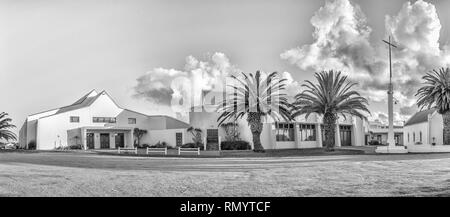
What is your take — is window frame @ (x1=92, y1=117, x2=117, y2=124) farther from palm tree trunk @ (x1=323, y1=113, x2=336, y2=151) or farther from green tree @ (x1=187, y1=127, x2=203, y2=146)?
palm tree trunk @ (x1=323, y1=113, x2=336, y2=151)

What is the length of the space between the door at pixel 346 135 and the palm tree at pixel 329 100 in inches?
584

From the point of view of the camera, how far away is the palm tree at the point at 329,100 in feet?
126

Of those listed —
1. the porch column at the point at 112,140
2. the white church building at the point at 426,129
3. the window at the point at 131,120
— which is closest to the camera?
the white church building at the point at 426,129

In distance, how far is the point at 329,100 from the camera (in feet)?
126

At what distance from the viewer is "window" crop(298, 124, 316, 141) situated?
46.7m

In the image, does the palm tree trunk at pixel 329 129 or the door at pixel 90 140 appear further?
the door at pixel 90 140

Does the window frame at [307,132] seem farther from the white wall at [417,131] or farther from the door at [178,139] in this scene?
the white wall at [417,131]

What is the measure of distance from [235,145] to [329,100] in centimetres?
904

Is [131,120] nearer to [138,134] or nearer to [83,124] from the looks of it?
[138,134]

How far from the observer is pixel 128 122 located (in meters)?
55.0

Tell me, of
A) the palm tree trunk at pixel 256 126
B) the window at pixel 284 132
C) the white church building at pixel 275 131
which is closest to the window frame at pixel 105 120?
the white church building at pixel 275 131

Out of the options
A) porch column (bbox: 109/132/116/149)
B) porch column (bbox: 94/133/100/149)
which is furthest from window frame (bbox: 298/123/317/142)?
porch column (bbox: 94/133/100/149)
